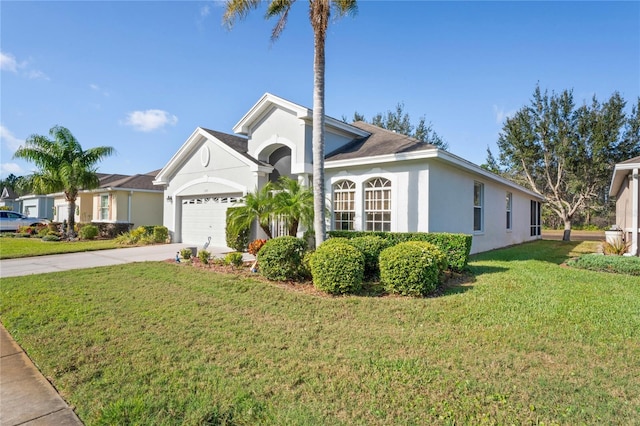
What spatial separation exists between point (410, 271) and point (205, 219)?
12530 mm

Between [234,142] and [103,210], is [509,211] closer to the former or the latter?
[234,142]

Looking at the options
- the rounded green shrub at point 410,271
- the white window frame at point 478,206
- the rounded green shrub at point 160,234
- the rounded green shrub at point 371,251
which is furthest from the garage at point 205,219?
the white window frame at point 478,206

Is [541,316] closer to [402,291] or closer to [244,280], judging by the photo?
[402,291]

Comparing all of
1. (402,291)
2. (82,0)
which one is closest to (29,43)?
(82,0)

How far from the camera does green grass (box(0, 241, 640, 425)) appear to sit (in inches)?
126

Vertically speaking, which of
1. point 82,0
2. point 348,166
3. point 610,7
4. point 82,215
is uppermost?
point 610,7

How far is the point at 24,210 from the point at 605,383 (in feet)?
167

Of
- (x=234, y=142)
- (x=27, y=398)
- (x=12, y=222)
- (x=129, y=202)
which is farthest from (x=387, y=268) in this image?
(x=12, y=222)

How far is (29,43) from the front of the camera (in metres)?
10.4

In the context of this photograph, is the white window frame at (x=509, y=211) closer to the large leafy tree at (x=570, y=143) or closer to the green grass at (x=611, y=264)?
the green grass at (x=611, y=264)

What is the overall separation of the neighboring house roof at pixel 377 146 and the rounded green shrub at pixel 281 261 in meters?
5.16

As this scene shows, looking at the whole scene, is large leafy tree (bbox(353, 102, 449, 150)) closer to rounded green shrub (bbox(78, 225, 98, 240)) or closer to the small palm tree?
rounded green shrub (bbox(78, 225, 98, 240))

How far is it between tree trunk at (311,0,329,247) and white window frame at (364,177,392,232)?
3.27 meters

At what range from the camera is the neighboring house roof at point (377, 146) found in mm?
11570
